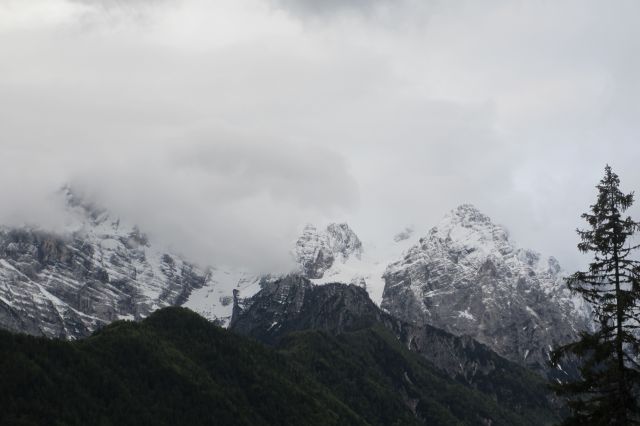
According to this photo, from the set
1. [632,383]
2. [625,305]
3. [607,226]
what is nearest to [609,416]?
[632,383]

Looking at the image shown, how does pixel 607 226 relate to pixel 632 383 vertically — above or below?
above

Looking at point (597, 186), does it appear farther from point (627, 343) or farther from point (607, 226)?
point (627, 343)

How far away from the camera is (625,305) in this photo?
1751 inches

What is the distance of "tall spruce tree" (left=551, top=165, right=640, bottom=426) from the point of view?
4394 cm

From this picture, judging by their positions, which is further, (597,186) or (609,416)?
(597,186)

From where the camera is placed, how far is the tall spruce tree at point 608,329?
43.9 m

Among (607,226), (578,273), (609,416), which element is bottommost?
(609,416)

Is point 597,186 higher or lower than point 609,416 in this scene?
higher

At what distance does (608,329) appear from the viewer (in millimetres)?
44844

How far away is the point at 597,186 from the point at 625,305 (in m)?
6.99

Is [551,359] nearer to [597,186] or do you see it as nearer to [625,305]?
[625,305]

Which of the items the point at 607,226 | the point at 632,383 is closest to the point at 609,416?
the point at 632,383

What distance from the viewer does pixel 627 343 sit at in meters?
45.3

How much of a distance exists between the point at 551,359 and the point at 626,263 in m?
6.58
